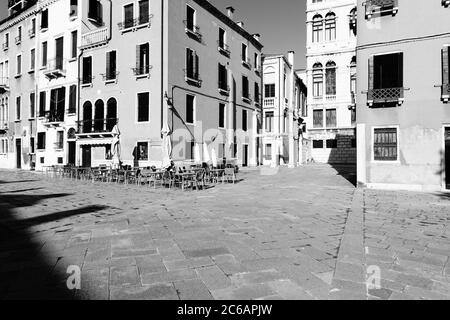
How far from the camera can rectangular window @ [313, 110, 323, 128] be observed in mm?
33438

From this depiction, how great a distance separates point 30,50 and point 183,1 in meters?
14.9

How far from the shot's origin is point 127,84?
18.6m

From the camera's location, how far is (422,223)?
634 cm

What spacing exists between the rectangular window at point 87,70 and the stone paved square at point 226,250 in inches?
573

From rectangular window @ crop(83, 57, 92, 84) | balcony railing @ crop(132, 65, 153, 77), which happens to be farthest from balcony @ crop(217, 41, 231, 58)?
rectangular window @ crop(83, 57, 92, 84)

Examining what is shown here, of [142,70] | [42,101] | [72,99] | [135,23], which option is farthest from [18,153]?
[135,23]

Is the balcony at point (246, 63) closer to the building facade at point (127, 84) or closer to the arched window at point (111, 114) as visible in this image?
the building facade at point (127, 84)

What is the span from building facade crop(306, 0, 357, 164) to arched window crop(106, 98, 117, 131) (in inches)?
861

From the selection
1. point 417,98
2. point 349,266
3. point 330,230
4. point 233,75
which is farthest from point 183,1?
point 349,266

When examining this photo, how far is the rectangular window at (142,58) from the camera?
18.1 meters

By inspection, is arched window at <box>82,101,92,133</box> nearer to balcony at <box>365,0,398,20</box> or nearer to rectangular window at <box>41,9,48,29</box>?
rectangular window at <box>41,9,48,29</box>

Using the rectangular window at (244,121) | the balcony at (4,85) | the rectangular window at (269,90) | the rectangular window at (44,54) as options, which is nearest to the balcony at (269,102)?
the rectangular window at (269,90)

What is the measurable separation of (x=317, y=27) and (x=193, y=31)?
18640 mm

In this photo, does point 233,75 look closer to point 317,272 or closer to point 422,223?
point 422,223
